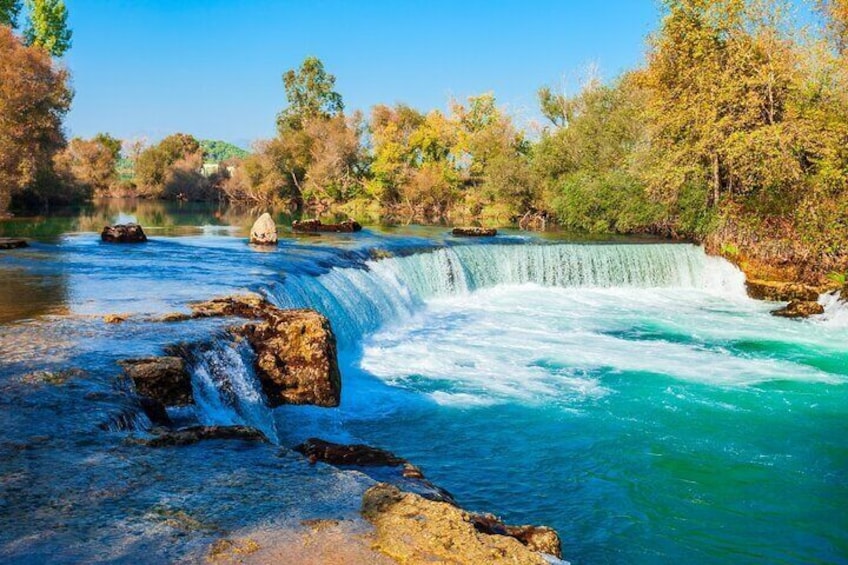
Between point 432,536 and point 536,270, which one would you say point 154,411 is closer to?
point 432,536

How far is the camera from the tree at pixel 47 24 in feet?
162

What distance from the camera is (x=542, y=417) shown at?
32.2 feet

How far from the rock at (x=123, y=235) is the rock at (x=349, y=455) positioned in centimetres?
1689

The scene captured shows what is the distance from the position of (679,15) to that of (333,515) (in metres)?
24.4

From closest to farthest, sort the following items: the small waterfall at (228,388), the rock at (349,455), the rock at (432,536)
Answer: the rock at (432,536) < the rock at (349,455) < the small waterfall at (228,388)

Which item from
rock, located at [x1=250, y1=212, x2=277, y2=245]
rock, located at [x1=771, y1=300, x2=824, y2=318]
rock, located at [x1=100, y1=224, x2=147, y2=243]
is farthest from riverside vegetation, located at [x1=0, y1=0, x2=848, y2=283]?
rock, located at [x1=250, y1=212, x2=277, y2=245]

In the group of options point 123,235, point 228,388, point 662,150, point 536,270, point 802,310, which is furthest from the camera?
A: point 662,150

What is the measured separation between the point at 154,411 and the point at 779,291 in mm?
18975

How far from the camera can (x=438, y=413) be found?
9.88 m

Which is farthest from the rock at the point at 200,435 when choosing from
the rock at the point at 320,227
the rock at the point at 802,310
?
the rock at the point at 320,227

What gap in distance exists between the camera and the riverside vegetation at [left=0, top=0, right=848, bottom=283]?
21219mm

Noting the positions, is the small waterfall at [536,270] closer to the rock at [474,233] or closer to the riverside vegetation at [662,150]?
the riverside vegetation at [662,150]

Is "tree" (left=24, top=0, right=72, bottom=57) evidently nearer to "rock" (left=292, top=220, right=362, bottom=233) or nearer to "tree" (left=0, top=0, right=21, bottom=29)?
"tree" (left=0, top=0, right=21, bottom=29)

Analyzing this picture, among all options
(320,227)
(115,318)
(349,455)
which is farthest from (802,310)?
(320,227)
